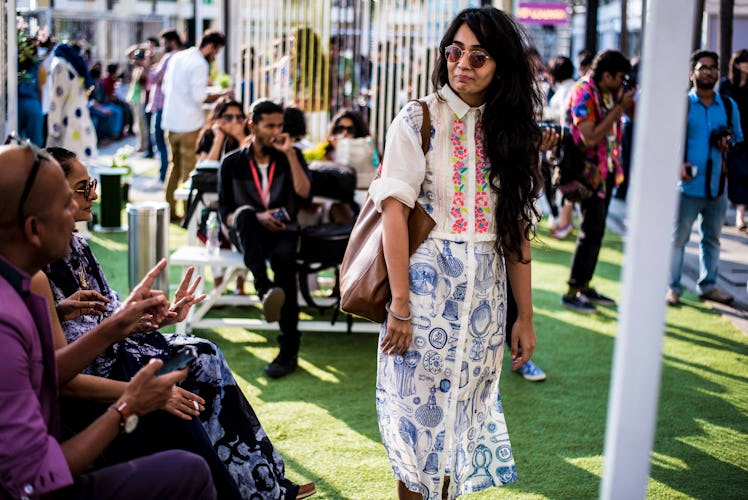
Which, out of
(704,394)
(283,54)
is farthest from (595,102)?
(283,54)

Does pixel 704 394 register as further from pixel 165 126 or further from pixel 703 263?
pixel 165 126

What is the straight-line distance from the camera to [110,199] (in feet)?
30.9

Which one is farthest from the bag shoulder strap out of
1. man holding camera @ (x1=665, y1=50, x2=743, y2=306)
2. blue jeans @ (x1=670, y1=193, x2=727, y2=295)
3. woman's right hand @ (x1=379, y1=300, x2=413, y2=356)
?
blue jeans @ (x1=670, y1=193, x2=727, y2=295)

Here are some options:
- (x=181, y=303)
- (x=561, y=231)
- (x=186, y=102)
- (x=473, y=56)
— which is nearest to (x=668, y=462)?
(x=473, y=56)

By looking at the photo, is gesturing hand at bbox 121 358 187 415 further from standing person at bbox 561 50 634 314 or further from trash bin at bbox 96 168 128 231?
trash bin at bbox 96 168 128 231

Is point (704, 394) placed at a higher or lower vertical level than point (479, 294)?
lower

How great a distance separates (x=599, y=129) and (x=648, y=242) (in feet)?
15.2

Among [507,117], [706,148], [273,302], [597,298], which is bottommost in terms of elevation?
[597,298]

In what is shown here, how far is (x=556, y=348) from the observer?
5.98m

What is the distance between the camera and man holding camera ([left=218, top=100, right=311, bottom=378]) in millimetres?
5359

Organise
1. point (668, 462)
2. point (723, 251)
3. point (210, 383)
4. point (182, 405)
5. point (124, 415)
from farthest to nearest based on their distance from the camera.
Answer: point (723, 251)
point (668, 462)
point (210, 383)
point (182, 405)
point (124, 415)

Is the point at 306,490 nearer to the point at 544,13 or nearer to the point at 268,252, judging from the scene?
the point at 268,252

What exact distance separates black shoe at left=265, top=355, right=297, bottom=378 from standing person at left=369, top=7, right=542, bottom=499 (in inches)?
88.9

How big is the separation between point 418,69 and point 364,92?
1635 mm
